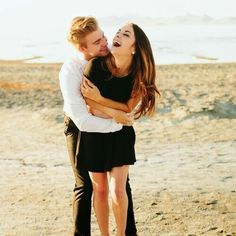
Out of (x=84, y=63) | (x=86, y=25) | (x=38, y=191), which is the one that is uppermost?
(x=86, y=25)

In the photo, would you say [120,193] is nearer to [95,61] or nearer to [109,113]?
[109,113]

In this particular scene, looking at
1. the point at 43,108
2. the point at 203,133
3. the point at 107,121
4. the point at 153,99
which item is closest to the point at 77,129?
the point at 107,121

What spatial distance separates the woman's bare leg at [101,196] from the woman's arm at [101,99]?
17.3 inches

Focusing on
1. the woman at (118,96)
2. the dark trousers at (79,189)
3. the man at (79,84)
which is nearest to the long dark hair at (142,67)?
the woman at (118,96)

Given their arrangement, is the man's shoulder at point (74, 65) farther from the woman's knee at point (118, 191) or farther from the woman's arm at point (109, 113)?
the woman's knee at point (118, 191)

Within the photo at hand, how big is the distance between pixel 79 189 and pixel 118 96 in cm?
66

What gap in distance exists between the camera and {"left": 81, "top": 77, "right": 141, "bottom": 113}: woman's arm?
10.3ft

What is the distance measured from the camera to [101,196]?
11.2 ft

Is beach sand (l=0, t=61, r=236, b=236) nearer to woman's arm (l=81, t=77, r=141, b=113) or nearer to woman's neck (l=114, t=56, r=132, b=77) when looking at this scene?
woman's arm (l=81, t=77, r=141, b=113)

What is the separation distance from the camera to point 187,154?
272 inches

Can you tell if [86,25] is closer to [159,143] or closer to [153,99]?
[153,99]

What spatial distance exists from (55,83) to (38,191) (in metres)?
9.47

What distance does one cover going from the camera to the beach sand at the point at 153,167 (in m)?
4.40

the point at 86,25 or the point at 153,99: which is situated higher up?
the point at 86,25
